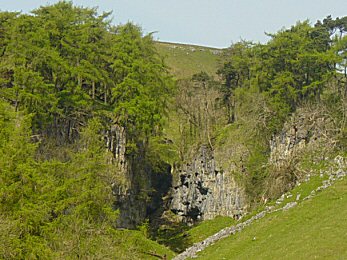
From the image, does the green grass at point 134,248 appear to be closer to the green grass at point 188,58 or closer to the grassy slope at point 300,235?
the grassy slope at point 300,235

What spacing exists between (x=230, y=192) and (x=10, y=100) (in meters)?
19.6

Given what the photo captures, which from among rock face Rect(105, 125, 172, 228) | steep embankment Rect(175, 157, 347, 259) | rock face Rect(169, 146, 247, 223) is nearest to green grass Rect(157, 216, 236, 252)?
rock face Rect(169, 146, 247, 223)

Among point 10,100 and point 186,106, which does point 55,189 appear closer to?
point 10,100

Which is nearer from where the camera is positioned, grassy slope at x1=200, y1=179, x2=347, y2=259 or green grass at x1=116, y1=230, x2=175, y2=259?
grassy slope at x1=200, y1=179, x2=347, y2=259

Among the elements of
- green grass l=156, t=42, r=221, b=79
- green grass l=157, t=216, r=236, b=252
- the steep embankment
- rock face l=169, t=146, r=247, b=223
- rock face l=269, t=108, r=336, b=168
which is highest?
green grass l=156, t=42, r=221, b=79

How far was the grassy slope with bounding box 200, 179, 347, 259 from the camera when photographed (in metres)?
20.8

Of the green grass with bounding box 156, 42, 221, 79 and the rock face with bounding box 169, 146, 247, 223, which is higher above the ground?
the green grass with bounding box 156, 42, 221, 79

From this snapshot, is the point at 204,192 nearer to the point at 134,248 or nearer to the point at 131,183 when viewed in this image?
the point at 131,183

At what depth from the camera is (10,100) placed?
3516 cm

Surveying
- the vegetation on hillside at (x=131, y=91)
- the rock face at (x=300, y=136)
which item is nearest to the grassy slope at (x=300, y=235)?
the vegetation on hillside at (x=131, y=91)

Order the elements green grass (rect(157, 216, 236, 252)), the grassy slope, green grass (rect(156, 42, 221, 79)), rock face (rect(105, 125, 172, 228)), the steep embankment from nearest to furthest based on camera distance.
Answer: the grassy slope, the steep embankment, rock face (rect(105, 125, 172, 228)), green grass (rect(157, 216, 236, 252)), green grass (rect(156, 42, 221, 79))

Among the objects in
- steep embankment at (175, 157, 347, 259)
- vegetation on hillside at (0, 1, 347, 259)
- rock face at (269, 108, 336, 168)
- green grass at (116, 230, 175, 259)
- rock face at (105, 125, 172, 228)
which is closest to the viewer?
steep embankment at (175, 157, 347, 259)

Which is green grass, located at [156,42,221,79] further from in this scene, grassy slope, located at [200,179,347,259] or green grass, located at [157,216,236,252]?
grassy slope, located at [200,179,347,259]

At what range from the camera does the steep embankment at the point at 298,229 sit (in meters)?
21.1
